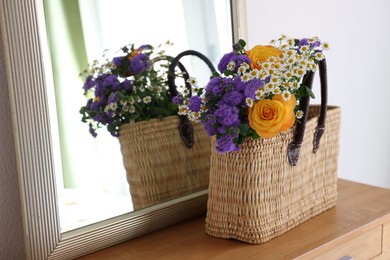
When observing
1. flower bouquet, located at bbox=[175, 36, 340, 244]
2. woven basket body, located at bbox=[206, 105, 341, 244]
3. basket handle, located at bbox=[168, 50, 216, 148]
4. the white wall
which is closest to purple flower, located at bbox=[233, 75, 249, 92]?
flower bouquet, located at bbox=[175, 36, 340, 244]

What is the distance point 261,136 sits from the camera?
3.25ft

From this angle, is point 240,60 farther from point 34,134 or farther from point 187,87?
point 34,134

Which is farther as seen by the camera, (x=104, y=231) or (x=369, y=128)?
(x=369, y=128)

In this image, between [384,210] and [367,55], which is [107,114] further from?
[367,55]

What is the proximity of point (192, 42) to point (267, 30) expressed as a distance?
0.41m

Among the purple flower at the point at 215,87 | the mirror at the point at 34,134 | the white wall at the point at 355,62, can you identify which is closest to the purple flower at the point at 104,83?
the mirror at the point at 34,134

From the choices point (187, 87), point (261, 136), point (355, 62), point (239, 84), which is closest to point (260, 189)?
point (261, 136)

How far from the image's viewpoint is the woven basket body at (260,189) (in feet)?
3.41

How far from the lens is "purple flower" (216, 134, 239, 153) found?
972 mm

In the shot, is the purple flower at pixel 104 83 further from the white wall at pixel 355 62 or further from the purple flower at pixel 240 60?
the white wall at pixel 355 62

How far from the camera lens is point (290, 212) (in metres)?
1.13

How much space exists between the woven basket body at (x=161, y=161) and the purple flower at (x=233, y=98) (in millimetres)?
284

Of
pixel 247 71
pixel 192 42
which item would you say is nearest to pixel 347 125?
pixel 192 42

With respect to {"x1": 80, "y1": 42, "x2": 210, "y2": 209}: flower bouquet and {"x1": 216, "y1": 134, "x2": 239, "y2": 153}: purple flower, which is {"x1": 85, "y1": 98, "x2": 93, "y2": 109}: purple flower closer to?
{"x1": 80, "y1": 42, "x2": 210, "y2": 209}: flower bouquet
